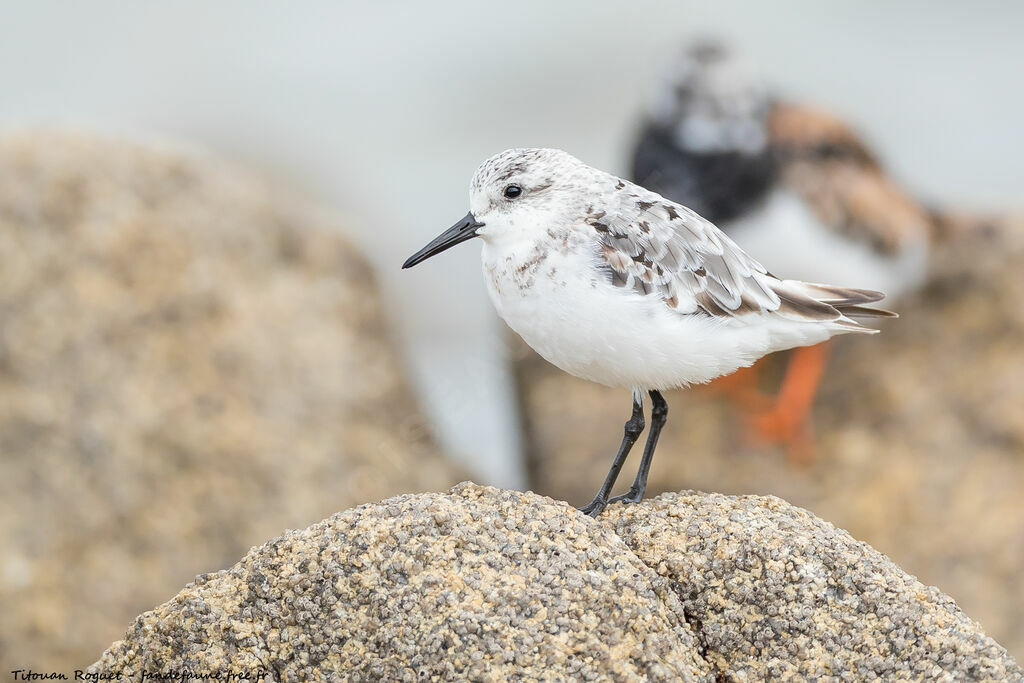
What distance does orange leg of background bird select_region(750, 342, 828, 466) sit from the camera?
1091 centimetres

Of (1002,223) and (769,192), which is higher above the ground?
(769,192)

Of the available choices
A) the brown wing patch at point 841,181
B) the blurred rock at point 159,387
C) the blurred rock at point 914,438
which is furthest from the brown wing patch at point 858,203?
the blurred rock at point 159,387

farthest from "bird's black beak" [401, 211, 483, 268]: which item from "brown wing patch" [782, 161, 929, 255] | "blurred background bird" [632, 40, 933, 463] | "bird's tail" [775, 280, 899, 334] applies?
"brown wing patch" [782, 161, 929, 255]

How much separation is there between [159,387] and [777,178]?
227 inches

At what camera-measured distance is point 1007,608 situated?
32.2 ft

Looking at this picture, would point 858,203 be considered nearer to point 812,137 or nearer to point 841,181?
point 841,181

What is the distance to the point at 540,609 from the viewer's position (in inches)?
157

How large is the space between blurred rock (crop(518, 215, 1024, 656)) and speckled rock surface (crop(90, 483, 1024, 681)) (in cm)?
621

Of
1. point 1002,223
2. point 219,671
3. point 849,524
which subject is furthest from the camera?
point 1002,223

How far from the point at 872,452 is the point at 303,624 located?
7.88 metres

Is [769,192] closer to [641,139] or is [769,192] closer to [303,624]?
[641,139]

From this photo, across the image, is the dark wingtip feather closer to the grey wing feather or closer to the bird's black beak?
the grey wing feather

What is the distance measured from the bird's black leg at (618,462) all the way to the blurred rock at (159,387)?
5.08 m

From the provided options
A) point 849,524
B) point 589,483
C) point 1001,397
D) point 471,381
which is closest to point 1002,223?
point 1001,397
